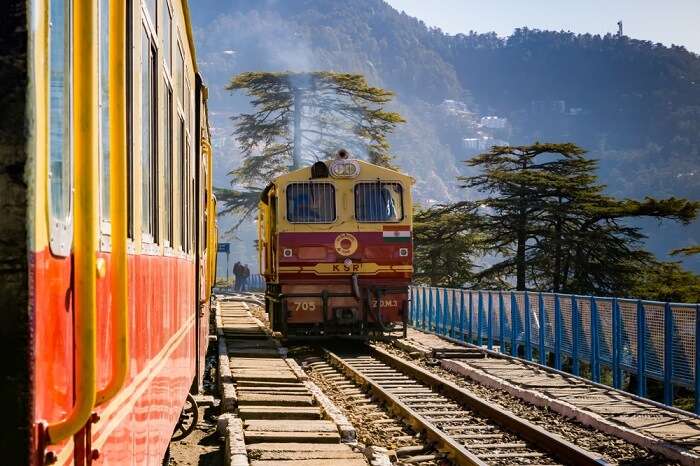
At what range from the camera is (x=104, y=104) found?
2.60 meters

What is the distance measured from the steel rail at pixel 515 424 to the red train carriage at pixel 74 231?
5.10 m

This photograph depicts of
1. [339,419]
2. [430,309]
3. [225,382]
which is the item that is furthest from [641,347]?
[430,309]

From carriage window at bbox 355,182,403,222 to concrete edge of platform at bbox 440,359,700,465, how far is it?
346cm

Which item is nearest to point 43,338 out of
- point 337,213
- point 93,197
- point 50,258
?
point 50,258

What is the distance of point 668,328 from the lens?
1134 centimetres

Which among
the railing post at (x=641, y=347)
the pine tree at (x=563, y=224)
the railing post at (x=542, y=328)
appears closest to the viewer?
the railing post at (x=641, y=347)

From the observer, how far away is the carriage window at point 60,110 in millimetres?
1957

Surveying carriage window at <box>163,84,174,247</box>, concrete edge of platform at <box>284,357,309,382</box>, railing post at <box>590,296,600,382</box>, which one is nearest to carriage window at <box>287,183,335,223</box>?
concrete edge of platform at <box>284,357,309,382</box>

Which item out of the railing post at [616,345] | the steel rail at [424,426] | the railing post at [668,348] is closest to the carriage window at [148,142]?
the steel rail at [424,426]

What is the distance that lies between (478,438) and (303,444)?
6.72 feet

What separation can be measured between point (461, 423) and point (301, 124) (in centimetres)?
4361

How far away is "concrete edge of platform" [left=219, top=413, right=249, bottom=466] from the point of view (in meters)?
7.28

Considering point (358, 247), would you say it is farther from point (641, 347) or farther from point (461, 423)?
point (461, 423)

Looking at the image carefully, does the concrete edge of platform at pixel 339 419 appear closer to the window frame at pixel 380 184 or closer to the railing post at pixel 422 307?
the window frame at pixel 380 184
